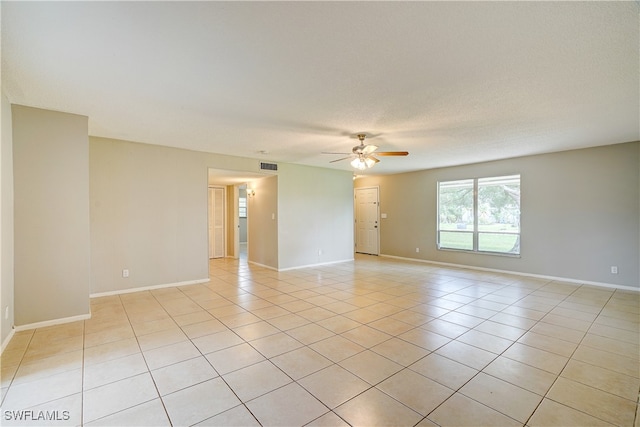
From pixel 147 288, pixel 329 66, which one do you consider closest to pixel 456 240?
pixel 329 66

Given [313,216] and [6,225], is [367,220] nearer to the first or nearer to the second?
[313,216]

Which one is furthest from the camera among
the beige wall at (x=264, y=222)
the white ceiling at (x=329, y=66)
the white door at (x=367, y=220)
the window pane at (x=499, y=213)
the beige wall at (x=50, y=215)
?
the white door at (x=367, y=220)

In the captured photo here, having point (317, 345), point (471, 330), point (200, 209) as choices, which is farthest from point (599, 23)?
point (200, 209)

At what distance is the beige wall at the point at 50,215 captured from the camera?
3.27 m

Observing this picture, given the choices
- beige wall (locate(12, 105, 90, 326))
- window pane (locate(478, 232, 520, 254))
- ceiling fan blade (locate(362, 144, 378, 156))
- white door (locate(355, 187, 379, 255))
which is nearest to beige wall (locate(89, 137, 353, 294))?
beige wall (locate(12, 105, 90, 326))

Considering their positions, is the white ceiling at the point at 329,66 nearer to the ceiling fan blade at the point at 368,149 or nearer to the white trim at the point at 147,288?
the ceiling fan blade at the point at 368,149

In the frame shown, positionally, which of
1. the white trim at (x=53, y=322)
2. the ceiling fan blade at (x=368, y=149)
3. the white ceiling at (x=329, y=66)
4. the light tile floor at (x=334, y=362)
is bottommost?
the light tile floor at (x=334, y=362)

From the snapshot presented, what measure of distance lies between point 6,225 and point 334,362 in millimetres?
3693

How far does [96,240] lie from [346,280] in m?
4.43

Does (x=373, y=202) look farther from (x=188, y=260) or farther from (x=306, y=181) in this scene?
(x=188, y=260)

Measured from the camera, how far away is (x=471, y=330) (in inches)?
128

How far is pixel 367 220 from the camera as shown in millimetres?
9500

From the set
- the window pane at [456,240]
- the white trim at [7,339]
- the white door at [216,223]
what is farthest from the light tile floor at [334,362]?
the white door at [216,223]

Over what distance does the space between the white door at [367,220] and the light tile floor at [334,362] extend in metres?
4.74
